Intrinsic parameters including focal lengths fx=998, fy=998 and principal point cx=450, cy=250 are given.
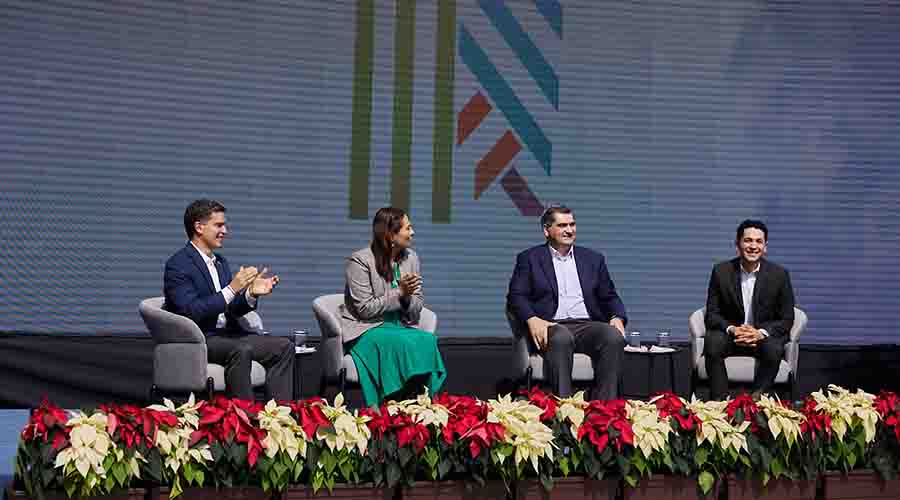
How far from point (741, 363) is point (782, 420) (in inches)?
67.3

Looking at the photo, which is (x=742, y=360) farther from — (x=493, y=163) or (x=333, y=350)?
(x=493, y=163)

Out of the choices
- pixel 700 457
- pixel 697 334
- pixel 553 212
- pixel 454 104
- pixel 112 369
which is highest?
pixel 454 104

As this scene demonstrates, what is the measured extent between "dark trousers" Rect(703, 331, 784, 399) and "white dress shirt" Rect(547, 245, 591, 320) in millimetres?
628

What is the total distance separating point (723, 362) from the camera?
16.1 ft

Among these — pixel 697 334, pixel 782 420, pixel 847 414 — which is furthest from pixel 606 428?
pixel 697 334

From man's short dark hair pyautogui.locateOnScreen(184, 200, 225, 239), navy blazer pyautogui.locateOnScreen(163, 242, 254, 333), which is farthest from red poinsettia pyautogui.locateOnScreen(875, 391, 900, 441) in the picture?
man's short dark hair pyautogui.locateOnScreen(184, 200, 225, 239)

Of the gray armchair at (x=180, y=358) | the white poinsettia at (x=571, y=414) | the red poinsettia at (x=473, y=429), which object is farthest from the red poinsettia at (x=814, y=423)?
the gray armchair at (x=180, y=358)

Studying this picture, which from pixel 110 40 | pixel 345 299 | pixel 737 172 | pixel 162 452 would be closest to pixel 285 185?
pixel 110 40

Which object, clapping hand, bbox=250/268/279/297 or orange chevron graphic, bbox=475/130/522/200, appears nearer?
clapping hand, bbox=250/268/279/297

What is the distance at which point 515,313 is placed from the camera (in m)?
4.93

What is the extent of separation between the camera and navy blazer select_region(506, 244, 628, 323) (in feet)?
16.4

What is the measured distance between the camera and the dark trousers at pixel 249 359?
433 cm

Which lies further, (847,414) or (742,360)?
(742,360)

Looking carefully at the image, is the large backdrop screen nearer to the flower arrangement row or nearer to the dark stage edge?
the dark stage edge
